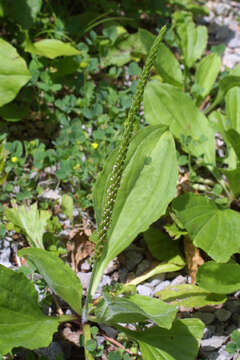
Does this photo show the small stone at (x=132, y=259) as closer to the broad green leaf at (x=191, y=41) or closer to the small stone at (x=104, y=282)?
the small stone at (x=104, y=282)

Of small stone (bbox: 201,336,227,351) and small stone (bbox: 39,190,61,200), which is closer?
small stone (bbox: 201,336,227,351)

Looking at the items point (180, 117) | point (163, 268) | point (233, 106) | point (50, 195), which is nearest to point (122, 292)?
point (163, 268)

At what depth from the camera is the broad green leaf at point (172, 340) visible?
2.20 metres

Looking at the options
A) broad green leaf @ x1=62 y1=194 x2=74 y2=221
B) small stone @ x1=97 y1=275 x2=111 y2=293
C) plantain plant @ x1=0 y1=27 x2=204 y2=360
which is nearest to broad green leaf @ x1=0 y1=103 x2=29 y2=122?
broad green leaf @ x1=62 y1=194 x2=74 y2=221

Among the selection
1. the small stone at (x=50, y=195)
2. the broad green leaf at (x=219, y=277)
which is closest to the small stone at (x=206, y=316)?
the broad green leaf at (x=219, y=277)

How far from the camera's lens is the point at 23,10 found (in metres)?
3.39

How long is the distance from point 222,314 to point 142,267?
0.51 metres

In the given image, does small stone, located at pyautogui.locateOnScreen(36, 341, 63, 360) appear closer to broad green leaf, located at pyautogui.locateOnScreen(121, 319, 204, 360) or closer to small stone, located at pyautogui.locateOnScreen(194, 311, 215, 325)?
broad green leaf, located at pyautogui.locateOnScreen(121, 319, 204, 360)

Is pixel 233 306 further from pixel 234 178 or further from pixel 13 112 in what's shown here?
pixel 13 112

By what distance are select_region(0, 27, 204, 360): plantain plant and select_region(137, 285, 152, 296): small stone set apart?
172mm

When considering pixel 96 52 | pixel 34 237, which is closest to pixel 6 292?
pixel 34 237

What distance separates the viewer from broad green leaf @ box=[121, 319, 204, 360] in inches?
86.4

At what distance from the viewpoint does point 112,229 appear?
8.06 feet

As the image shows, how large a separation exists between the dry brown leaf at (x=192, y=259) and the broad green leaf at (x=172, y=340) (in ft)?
1.42
